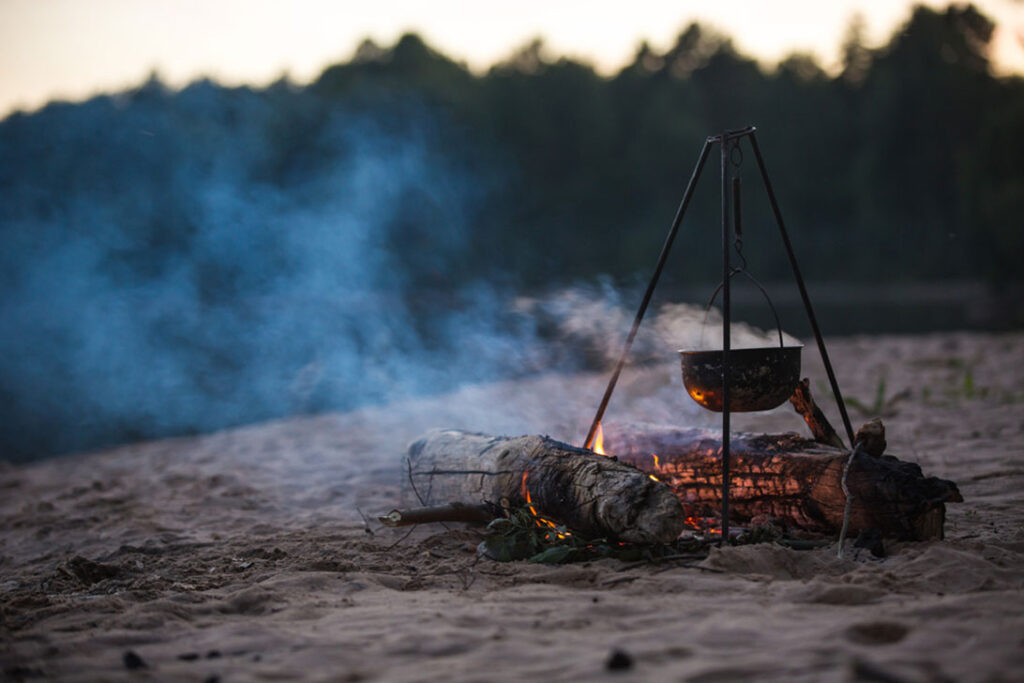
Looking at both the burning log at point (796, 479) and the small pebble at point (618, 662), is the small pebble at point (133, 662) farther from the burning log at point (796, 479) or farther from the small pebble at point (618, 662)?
the burning log at point (796, 479)

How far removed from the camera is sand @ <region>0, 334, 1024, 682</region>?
2186mm

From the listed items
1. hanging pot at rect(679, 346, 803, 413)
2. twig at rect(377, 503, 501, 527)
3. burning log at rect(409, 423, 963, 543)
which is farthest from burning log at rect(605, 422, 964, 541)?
twig at rect(377, 503, 501, 527)

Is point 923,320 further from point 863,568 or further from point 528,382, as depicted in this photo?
point 863,568

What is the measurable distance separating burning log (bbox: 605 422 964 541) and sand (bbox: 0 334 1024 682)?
175mm

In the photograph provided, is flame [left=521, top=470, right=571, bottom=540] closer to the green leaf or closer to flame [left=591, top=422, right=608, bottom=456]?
the green leaf

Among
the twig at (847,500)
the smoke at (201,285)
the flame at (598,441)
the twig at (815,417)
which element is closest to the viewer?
the twig at (847,500)

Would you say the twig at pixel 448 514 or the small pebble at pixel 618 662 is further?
the twig at pixel 448 514

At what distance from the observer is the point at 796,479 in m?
3.76

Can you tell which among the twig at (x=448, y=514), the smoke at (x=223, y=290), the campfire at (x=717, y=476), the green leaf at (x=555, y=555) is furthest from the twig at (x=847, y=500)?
the smoke at (x=223, y=290)

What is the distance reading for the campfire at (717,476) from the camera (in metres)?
3.39

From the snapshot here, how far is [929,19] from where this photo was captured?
5216cm

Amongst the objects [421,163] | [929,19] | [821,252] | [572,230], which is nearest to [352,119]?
[421,163]

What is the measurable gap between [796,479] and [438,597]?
1793 mm

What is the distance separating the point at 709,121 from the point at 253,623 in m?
65.0
